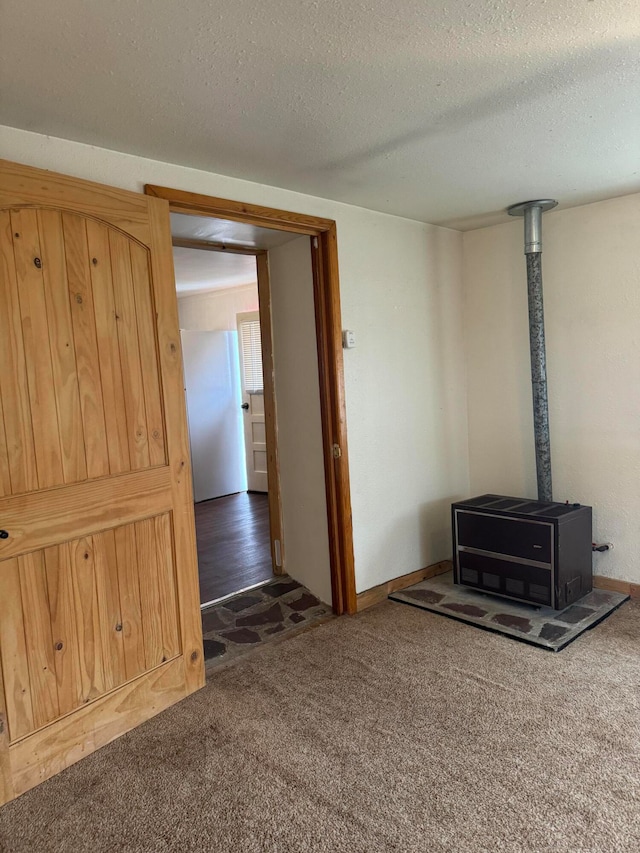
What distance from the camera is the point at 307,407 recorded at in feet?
11.2

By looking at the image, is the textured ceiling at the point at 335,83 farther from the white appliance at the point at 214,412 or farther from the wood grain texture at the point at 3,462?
the white appliance at the point at 214,412

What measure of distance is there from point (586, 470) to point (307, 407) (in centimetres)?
174

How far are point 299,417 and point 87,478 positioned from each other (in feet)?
5.11

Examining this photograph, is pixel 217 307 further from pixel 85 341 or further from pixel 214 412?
pixel 85 341

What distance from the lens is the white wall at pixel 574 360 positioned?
11.0ft

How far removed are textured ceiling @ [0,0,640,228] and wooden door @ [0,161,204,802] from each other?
0.35 meters

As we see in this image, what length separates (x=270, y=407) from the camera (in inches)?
148

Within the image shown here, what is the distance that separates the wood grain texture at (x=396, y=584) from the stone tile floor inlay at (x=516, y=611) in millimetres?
41

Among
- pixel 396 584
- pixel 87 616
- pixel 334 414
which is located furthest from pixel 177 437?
pixel 396 584

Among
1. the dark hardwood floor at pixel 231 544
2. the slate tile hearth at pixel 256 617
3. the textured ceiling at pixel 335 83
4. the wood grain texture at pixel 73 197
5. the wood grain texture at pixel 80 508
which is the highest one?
the textured ceiling at pixel 335 83

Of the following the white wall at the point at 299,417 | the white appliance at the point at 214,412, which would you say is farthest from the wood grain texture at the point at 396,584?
the white appliance at the point at 214,412

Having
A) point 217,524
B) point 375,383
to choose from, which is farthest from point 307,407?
point 217,524

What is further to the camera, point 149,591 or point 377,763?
point 149,591

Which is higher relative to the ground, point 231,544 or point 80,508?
point 80,508
